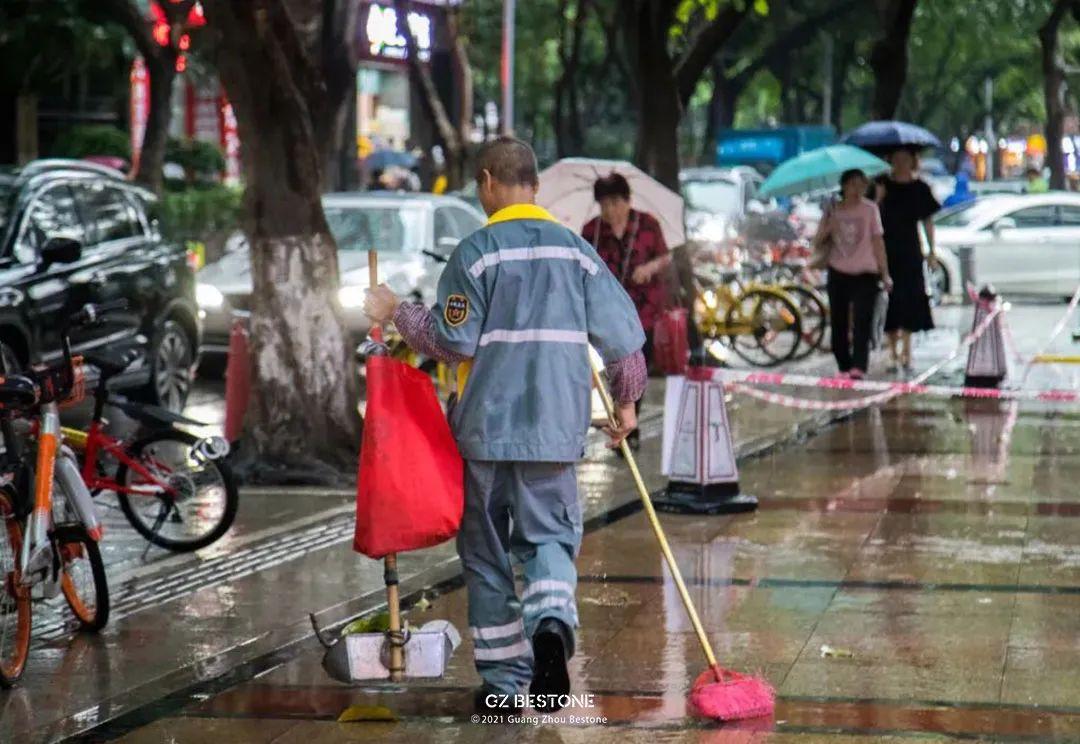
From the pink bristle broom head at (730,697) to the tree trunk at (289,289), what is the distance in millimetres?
5841

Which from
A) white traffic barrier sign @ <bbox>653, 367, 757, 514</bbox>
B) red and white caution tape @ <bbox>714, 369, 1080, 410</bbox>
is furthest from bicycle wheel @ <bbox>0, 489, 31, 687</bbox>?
red and white caution tape @ <bbox>714, 369, 1080, 410</bbox>

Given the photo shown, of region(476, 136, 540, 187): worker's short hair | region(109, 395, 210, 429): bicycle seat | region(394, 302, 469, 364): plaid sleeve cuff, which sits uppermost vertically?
region(476, 136, 540, 187): worker's short hair

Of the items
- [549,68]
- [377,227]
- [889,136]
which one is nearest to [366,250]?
[377,227]

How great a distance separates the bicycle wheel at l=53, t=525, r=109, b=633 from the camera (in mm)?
7832

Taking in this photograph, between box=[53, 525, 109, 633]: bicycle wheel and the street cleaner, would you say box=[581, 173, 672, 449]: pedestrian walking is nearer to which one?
box=[53, 525, 109, 633]: bicycle wheel

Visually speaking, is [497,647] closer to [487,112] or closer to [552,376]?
[552,376]

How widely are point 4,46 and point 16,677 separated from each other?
84.5 feet

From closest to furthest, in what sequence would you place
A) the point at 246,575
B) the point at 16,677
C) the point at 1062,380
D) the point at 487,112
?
the point at 16,677, the point at 246,575, the point at 1062,380, the point at 487,112

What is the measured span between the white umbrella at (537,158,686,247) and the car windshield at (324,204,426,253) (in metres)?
4.37

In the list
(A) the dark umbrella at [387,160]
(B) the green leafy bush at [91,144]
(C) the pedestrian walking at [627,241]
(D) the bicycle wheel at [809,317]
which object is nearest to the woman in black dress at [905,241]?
(D) the bicycle wheel at [809,317]

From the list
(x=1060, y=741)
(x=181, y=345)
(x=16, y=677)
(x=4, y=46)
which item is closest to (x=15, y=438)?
(x=16, y=677)

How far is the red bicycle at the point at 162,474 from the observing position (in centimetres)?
978

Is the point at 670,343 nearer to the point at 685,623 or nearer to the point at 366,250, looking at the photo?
the point at 366,250

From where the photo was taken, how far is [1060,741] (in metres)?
6.32
